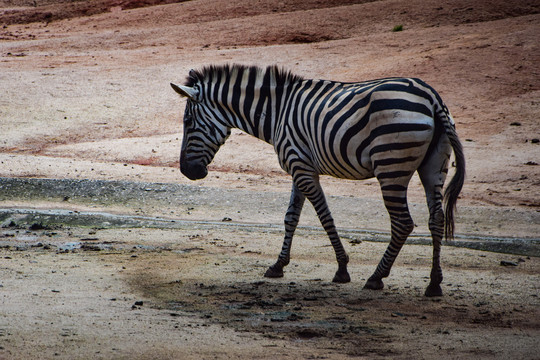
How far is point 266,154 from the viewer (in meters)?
12.8

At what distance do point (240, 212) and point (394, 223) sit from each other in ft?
12.7

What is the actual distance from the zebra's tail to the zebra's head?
2.21m

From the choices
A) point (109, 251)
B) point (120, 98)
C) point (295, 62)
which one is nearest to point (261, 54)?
point (295, 62)

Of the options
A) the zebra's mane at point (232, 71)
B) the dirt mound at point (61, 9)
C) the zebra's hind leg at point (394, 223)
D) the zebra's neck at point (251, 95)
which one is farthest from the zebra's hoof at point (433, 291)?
the dirt mound at point (61, 9)

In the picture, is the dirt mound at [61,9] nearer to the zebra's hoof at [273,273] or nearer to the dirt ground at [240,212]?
the dirt ground at [240,212]

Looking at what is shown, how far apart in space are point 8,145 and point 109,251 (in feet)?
25.1

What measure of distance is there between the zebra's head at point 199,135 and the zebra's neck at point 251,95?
109mm

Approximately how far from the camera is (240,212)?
9203mm

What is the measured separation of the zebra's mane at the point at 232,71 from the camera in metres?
6.36

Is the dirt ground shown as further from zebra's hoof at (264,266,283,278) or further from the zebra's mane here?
the zebra's mane

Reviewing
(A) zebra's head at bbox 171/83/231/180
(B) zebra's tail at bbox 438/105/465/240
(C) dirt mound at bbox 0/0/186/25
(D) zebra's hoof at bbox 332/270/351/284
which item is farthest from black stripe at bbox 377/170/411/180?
(C) dirt mound at bbox 0/0/186/25

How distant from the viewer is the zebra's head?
6586 millimetres

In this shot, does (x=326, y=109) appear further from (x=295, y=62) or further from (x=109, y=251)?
(x=295, y=62)

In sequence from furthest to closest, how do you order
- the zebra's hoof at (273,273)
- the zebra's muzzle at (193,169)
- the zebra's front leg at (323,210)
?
the zebra's muzzle at (193,169)
the zebra's hoof at (273,273)
the zebra's front leg at (323,210)
